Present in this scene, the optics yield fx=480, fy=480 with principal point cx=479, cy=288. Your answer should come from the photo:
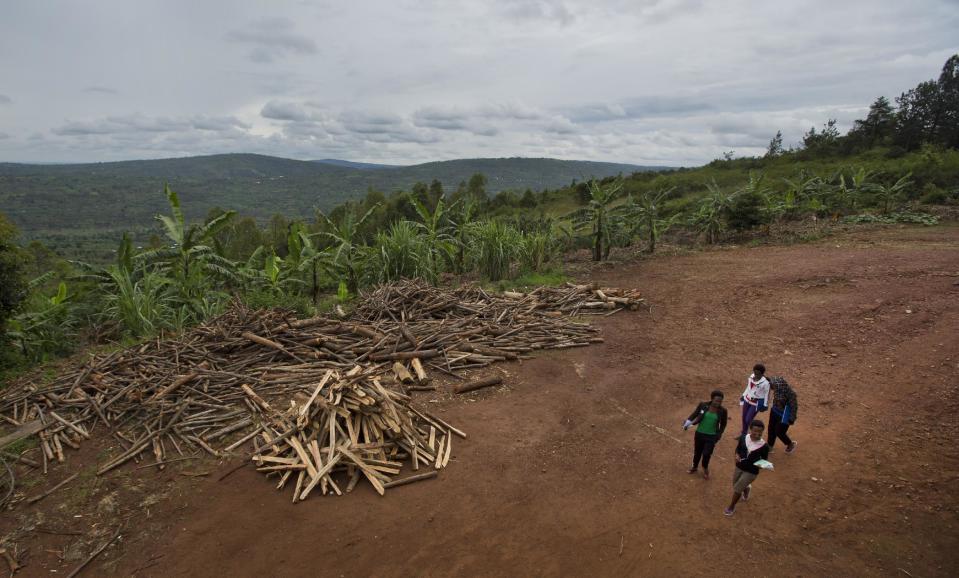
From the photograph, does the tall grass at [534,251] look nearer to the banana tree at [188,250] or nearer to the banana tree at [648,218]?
the banana tree at [648,218]

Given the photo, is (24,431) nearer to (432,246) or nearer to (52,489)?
(52,489)

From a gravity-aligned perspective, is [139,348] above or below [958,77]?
below

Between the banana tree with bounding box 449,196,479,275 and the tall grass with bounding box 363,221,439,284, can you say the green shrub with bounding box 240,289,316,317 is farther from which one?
the banana tree with bounding box 449,196,479,275

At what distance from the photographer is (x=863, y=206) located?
19.9m

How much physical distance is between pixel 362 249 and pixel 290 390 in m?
6.60

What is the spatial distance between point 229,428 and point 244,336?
6.69 ft

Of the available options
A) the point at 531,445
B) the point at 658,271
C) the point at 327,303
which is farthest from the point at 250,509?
the point at 658,271

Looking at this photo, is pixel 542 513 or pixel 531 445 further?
pixel 531 445

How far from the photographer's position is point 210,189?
382 ft

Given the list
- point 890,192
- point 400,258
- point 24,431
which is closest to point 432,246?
point 400,258

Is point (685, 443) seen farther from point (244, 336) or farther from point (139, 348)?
point (139, 348)

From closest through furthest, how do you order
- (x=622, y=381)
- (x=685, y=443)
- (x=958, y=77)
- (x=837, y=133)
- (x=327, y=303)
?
(x=685, y=443), (x=622, y=381), (x=327, y=303), (x=958, y=77), (x=837, y=133)

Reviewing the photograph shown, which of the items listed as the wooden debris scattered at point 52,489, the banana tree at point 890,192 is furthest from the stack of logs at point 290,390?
the banana tree at point 890,192

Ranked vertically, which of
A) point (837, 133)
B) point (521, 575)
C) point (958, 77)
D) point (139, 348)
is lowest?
point (521, 575)
